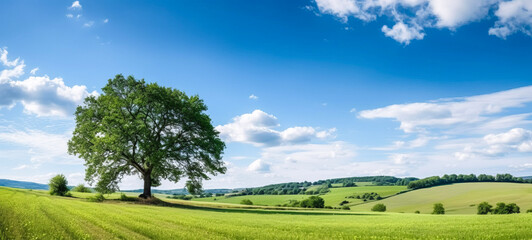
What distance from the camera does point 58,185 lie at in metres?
59.9

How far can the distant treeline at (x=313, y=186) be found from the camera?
14738 cm

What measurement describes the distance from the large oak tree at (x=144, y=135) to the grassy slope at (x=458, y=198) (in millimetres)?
59745

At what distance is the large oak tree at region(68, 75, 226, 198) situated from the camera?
4287 centimetres

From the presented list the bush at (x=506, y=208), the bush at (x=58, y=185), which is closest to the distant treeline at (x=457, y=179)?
the bush at (x=506, y=208)

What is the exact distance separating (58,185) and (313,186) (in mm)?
136548

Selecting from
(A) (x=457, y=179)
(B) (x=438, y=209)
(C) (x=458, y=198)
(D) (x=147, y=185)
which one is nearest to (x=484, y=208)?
(B) (x=438, y=209)

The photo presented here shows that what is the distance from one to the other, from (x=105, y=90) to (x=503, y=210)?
84607 millimetres

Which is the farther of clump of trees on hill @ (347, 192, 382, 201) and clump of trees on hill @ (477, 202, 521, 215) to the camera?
clump of trees on hill @ (347, 192, 382, 201)

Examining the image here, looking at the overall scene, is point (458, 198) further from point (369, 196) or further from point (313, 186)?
point (313, 186)

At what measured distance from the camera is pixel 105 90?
1797 inches

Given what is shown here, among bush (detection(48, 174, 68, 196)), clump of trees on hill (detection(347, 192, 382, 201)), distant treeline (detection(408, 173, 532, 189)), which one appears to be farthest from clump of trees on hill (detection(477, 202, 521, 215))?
bush (detection(48, 174, 68, 196))

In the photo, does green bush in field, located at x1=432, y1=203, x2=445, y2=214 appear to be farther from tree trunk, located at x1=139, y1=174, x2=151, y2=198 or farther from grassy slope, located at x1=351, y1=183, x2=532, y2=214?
tree trunk, located at x1=139, y1=174, x2=151, y2=198

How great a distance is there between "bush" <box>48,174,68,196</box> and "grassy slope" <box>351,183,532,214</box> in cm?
7005

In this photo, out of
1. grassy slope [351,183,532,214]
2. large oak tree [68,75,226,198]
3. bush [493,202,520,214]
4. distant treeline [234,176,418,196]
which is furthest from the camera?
distant treeline [234,176,418,196]
